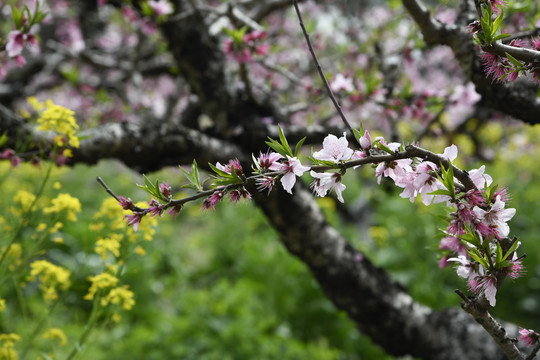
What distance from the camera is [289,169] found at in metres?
1.01

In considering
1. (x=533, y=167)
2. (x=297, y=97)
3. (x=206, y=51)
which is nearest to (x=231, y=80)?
(x=206, y=51)

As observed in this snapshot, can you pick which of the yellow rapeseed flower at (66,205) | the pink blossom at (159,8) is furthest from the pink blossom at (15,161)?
the pink blossom at (159,8)

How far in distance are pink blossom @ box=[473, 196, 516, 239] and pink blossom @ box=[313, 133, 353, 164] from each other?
318 mm

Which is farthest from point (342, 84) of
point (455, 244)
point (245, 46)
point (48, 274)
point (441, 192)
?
point (48, 274)

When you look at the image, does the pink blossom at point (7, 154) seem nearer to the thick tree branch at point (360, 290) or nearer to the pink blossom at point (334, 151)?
the thick tree branch at point (360, 290)

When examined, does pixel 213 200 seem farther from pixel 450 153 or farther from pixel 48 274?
pixel 48 274

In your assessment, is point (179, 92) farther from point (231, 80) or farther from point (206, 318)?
point (206, 318)

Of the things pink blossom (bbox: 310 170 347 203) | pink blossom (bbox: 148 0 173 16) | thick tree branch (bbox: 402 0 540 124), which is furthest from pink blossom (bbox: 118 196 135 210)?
pink blossom (bbox: 148 0 173 16)

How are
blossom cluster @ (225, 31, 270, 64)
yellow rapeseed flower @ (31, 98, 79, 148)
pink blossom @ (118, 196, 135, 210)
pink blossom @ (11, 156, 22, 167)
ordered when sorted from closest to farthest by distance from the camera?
pink blossom @ (118, 196, 135, 210)
yellow rapeseed flower @ (31, 98, 79, 148)
pink blossom @ (11, 156, 22, 167)
blossom cluster @ (225, 31, 270, 64)

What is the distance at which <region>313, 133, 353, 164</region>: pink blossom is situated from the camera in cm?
99

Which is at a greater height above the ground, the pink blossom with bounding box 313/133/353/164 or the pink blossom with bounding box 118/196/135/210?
the pink blossom with bounding box 118/196/135/210

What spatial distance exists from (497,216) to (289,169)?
482mm

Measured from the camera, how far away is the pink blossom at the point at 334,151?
990 millimetres

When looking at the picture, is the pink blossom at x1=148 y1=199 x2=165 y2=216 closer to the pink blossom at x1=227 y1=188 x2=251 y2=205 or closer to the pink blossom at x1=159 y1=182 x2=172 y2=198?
the pink blossom at x1=159 y1=182 x2=172 y2=198
